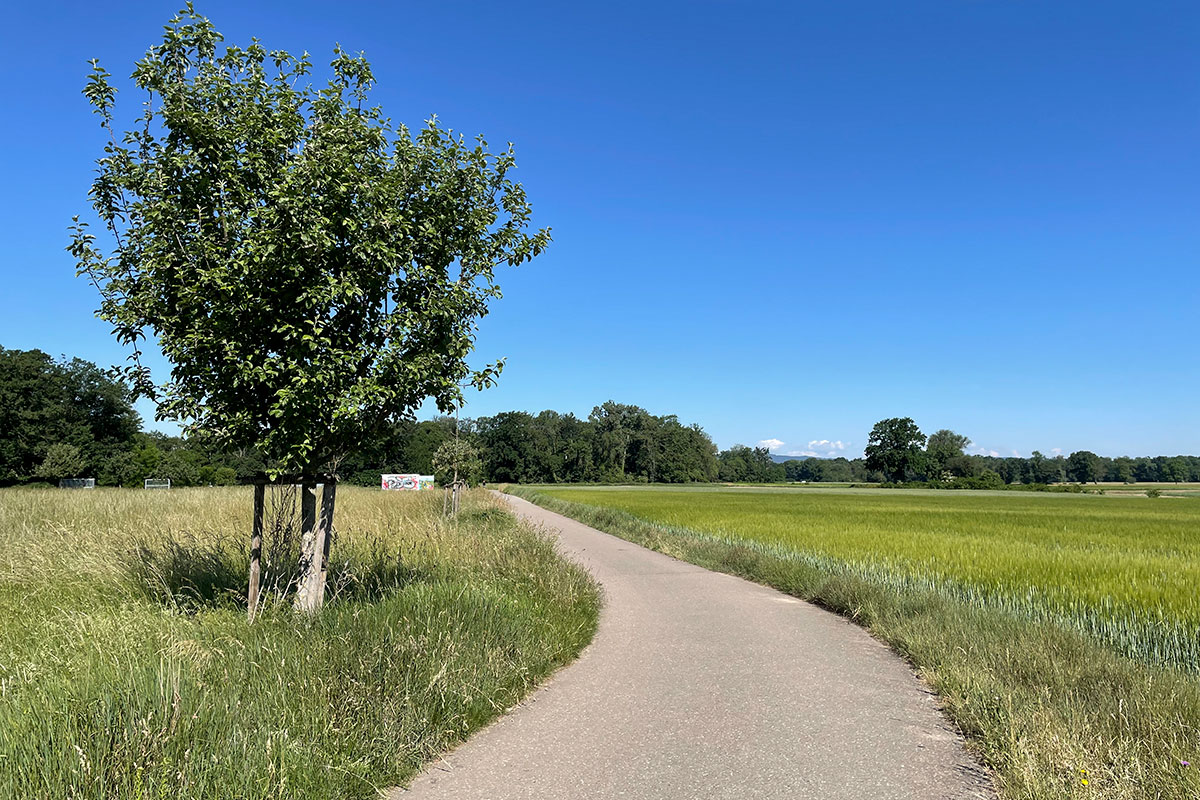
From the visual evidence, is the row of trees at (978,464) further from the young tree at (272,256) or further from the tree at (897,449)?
the young tree at (272,256)

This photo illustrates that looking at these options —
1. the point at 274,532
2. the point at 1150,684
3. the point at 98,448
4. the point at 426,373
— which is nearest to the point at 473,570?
the point at 274,532

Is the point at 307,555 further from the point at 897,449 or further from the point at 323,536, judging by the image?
the point at 897,449

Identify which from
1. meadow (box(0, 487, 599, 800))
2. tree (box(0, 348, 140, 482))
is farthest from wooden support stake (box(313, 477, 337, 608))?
tree (box(0, 348, 140, 482))

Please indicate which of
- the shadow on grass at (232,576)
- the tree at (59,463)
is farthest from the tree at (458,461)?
the tree at (59,463)

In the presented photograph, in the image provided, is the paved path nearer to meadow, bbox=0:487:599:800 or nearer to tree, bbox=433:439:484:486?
meadow, bbox=0:487:599:800

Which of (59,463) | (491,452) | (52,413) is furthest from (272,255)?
(491,452)

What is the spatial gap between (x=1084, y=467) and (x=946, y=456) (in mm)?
53514

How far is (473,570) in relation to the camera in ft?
29.9

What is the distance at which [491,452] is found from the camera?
138500 millimetres

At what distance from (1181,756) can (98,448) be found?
92.8m

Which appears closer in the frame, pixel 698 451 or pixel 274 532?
pixel 274 532

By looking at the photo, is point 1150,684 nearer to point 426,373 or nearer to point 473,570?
point 426,373

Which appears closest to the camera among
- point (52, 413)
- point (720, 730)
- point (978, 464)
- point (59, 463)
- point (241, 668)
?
point (241, 668)

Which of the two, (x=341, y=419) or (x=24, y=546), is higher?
(x=341, y=419)
